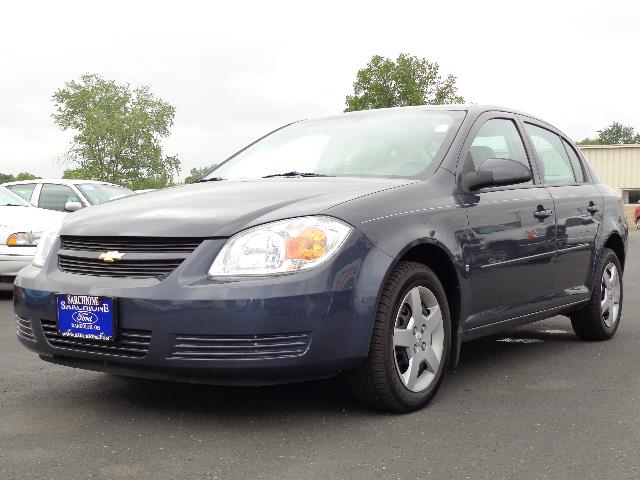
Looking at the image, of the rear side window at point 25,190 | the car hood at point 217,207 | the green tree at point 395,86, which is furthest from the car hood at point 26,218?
the green tree at point 395,86

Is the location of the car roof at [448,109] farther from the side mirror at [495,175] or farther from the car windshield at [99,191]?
the car windshield at [99,191]

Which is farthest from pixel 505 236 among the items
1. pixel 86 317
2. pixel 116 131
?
pixel 116 131

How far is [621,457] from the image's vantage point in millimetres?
3553

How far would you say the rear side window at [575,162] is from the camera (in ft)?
21.0

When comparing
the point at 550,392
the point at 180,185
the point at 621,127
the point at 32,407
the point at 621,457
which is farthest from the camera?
the point at 621,127

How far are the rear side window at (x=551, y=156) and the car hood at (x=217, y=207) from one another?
166 centimetres

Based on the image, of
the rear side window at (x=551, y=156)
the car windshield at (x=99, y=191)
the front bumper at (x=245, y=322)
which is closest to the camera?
the front bumper at (x=245, y=322)

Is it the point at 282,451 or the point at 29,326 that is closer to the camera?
the point at 282,451

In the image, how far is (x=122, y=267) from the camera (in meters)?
3.96

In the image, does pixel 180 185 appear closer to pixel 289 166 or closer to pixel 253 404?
pixel 289 166

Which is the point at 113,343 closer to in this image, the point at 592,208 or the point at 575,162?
the point at 592,208

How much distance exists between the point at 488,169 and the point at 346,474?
2064 mm

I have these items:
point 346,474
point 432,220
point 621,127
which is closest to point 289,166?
point 432,220

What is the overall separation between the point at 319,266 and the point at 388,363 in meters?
0.60
